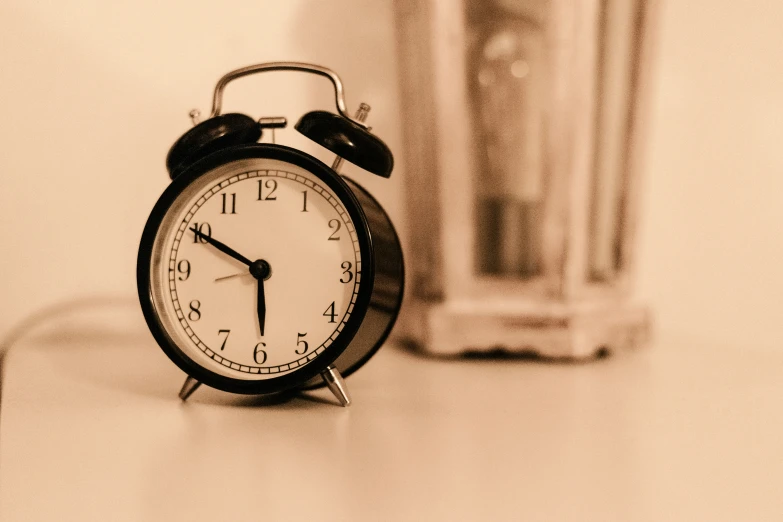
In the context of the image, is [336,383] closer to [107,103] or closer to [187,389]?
[187,389]

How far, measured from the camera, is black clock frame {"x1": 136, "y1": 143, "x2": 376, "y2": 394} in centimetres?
73

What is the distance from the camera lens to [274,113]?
3.70 feet

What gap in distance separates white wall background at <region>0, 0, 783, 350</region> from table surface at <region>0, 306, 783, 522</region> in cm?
Result: 23

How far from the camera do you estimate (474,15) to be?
1.01m

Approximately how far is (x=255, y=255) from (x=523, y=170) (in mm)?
493

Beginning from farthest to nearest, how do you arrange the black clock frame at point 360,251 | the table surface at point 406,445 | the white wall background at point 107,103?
the white wall background at point 107,103, the black clock frame at point 360,251, the table surface at point 406,445

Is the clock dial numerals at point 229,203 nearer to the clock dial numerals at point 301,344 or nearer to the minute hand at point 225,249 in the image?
the minute hand at point 225,249

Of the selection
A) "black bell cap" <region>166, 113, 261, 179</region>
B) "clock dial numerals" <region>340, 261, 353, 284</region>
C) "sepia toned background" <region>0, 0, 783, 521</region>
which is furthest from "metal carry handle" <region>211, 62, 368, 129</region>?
"sepia toned background" <region>0, 0, 783, 521</region>

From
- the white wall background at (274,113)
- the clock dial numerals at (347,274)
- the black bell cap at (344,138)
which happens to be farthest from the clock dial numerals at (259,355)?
the white wall background at (274,113)

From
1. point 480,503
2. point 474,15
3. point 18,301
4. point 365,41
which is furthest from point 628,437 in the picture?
point 18,301

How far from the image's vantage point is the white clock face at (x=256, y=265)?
2.47 ft

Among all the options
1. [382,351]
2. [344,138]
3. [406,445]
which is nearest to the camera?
[406,445]

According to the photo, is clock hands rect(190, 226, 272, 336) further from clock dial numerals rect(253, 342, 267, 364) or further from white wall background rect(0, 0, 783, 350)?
white wall background rect(0, 0, 783, 350)

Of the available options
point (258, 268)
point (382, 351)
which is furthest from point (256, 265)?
point (382, 351)
